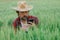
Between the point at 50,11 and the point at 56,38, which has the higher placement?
the point at 50,11

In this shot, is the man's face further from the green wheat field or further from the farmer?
the green wheat field

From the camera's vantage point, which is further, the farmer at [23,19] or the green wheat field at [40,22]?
the farmer at [23,19]

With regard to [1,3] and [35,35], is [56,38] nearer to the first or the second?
[35,35]

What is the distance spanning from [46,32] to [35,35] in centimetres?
8

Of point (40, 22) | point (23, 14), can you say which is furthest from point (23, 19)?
point (40, 22)

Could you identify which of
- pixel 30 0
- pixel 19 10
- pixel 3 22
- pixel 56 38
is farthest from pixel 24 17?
pixel 30 0

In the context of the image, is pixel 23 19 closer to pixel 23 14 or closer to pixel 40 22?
pixel 23 14

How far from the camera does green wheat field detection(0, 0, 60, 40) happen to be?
138 centimetres

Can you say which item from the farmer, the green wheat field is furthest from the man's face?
the green wheat field

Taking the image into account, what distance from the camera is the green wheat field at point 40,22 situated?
4.52ft

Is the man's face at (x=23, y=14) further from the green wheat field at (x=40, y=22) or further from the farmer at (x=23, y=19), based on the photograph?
the green wheat field at (x=40, y=22)

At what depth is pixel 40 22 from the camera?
180 centimetres

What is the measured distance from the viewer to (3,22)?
1.90 meters

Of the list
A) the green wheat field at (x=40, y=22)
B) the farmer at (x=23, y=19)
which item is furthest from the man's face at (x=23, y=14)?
the green wheat field at (x=40, y=22)
